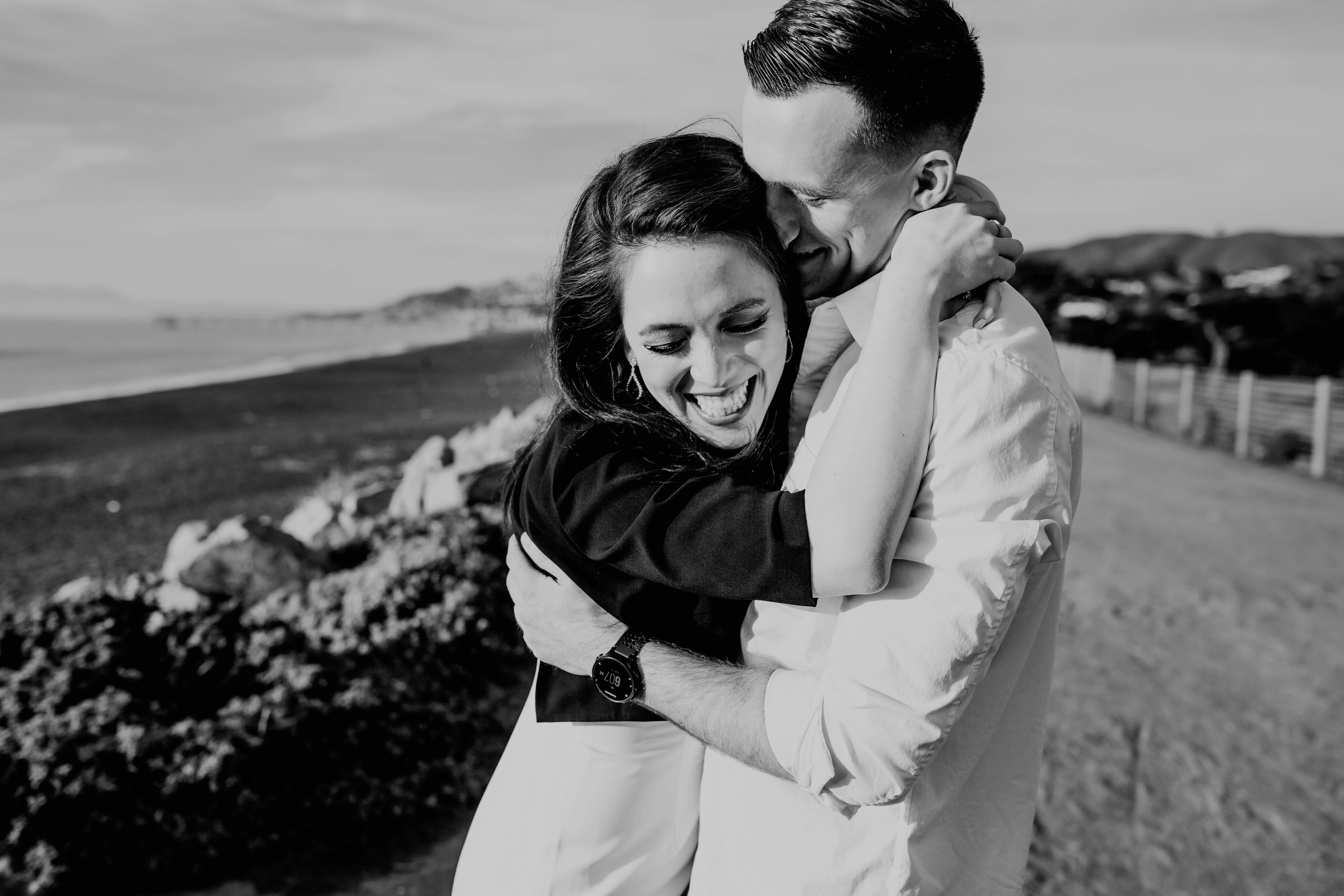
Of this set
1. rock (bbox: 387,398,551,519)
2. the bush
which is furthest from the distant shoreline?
the bush

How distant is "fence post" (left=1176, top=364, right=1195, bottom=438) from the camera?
19516 millimetres

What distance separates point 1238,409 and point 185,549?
1658 cm

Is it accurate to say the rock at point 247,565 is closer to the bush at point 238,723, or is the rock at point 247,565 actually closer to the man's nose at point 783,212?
the bush at point 238,723

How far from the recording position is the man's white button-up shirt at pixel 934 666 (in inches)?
56.6

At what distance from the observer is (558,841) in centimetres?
189

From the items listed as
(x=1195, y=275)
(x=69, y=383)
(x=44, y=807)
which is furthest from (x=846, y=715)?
(x=1195, y=275)

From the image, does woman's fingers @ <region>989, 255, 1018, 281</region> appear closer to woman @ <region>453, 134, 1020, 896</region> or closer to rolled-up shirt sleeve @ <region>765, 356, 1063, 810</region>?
woman @ <region>453, 134, 1020, 896</region>

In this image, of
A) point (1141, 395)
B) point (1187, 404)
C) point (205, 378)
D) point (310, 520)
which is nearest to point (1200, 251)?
point (1141, 395)

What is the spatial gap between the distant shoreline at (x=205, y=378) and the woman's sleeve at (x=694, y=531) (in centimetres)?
1609

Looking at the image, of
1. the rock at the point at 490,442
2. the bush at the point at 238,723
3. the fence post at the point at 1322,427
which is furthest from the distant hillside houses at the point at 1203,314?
the fence post at the point at 1322,427

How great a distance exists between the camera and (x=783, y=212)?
1800mm

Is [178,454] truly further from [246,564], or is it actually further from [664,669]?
[664,669]

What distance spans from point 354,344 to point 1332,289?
32712 millimetres

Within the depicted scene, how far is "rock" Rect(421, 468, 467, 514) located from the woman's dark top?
16.7 feet
